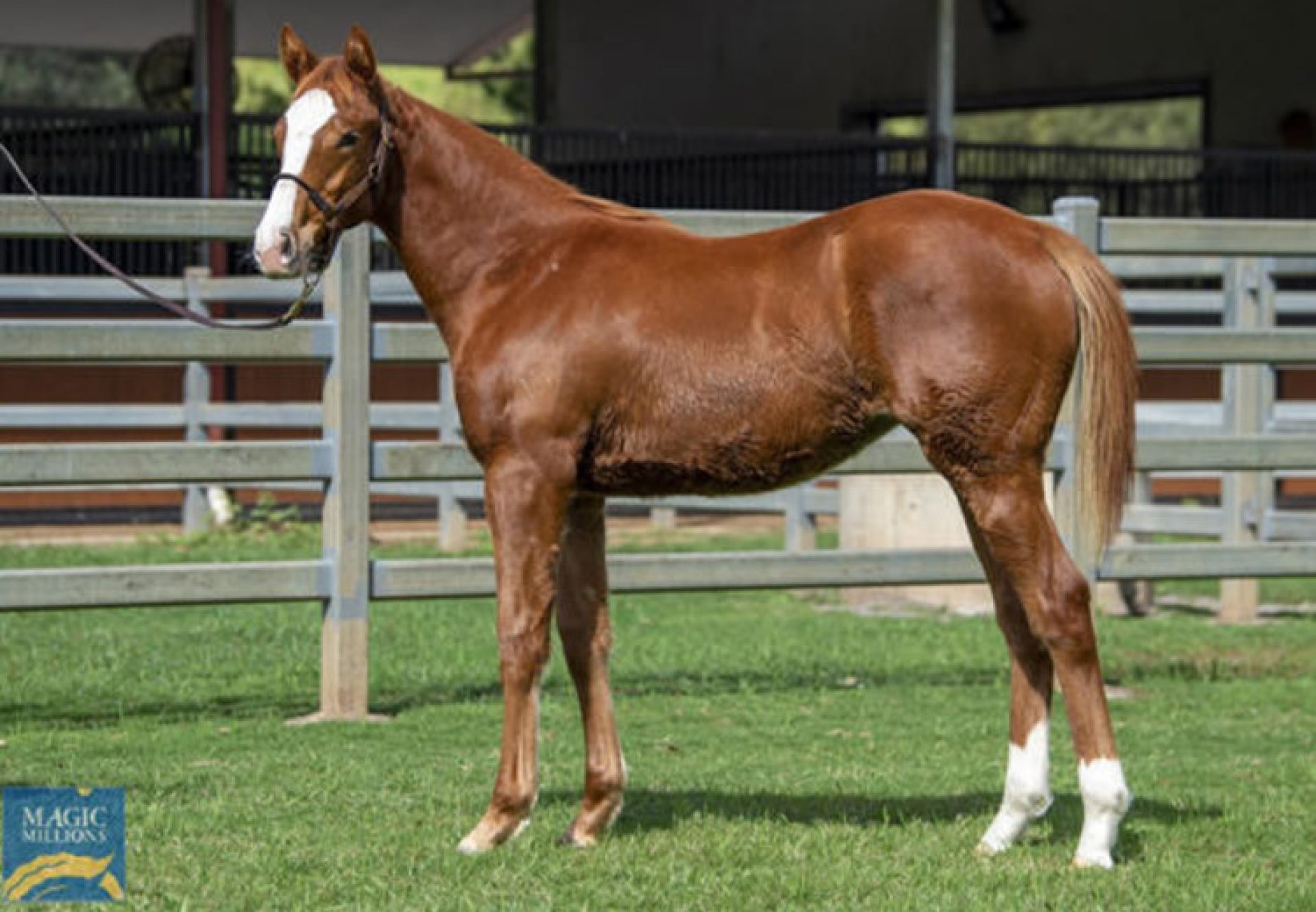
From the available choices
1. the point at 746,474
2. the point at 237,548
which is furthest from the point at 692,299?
the point at 237,548

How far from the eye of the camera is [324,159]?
5.21 meters

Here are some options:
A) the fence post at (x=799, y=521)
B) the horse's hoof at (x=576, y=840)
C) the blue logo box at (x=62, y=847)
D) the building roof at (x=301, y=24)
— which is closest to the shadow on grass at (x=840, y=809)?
the horse's hoof at (x=576, y=840)

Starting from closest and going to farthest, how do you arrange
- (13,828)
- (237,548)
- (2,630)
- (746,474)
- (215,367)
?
(13,828), (746,474), (2,630), (237,548), (215,367)

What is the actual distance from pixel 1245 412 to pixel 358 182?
17.9ft

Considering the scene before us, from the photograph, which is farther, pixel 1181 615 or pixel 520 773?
pixel 1181 615

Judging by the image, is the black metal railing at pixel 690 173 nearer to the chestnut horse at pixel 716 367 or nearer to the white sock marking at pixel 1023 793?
the chestnut horse at pixel 716 367

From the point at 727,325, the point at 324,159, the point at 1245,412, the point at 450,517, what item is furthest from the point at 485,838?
the point at 450,517

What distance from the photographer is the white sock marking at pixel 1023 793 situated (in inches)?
203

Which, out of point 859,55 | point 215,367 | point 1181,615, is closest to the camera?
point 1181,615

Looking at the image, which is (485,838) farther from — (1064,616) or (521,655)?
(1064,616)

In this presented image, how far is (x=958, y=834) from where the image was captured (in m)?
5.36

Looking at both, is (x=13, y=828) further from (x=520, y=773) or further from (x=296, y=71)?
(x=296, y=71)

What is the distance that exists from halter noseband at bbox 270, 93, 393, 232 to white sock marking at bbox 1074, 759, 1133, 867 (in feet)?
7.21

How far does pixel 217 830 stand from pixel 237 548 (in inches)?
270
